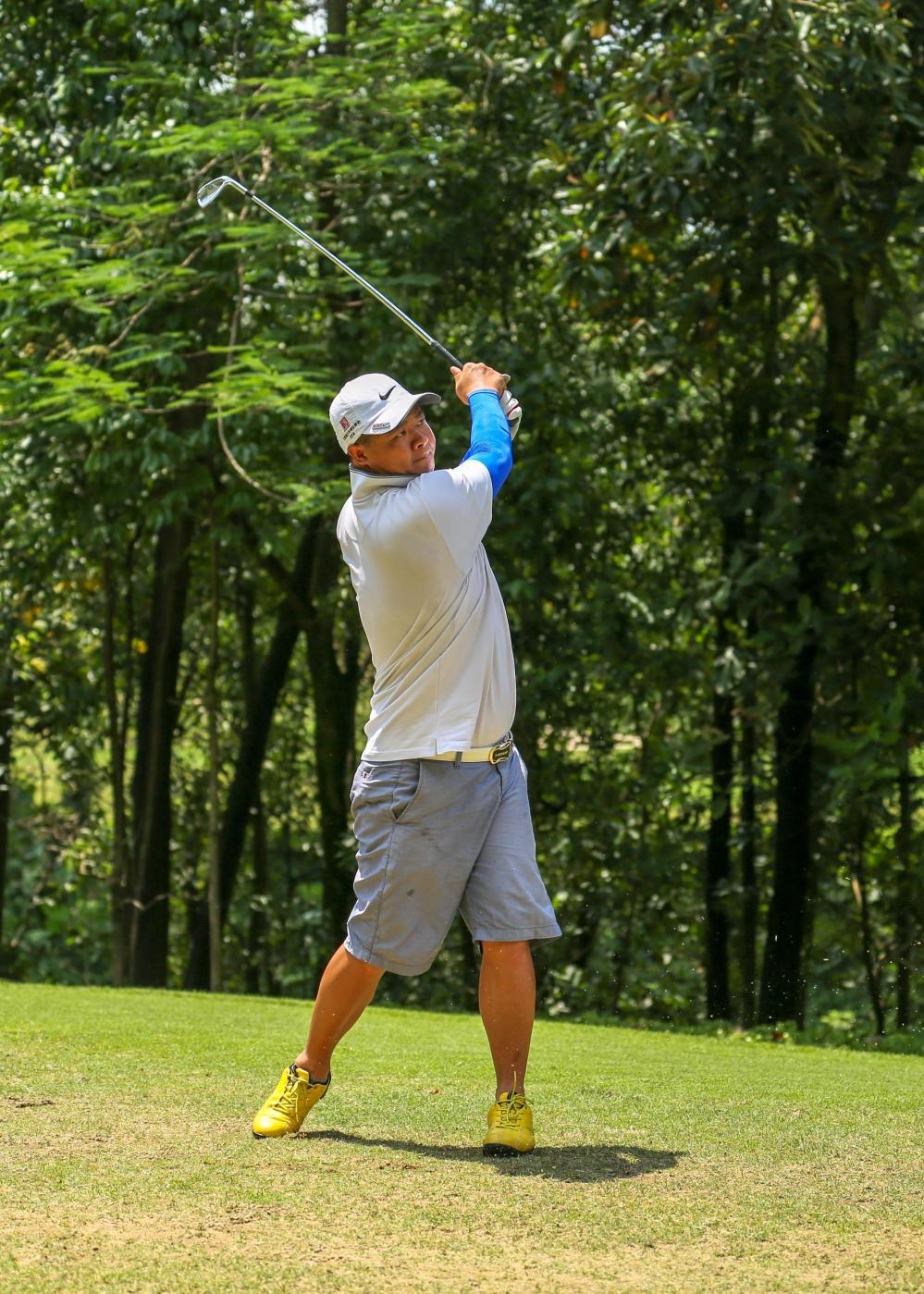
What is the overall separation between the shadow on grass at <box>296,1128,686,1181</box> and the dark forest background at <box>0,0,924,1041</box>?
16.7ft

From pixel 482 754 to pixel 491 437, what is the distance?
31.5 inches

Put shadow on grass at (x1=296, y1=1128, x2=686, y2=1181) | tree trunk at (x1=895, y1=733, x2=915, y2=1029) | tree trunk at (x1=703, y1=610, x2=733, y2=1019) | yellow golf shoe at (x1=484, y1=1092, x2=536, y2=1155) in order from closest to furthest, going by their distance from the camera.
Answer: shadow on grass at (x1=296, y1=1128, x2=686, y2=1181) → yellow golf shoe at (x1=484, y1=1092, x2=536, y2=1155) → tree trunk at (x1=895, y1=733, x2=915, y2=1029) → tree trunk at (x1=703, y1=610, x2=733, y2=1019)

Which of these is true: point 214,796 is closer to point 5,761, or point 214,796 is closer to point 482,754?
point 5,761

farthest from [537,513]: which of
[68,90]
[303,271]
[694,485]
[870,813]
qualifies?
[68,90]

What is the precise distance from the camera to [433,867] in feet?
13.0

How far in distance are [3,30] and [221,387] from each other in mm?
5015

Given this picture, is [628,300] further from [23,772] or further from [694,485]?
[23,772]

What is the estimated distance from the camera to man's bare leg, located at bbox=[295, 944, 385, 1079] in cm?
408

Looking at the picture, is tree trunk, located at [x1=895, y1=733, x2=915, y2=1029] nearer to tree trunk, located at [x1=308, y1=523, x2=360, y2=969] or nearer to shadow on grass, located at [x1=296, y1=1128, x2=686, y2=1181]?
tree trunk, located at [x1=308, y1=523, x2=360, y2=969]

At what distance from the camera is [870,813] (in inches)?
392

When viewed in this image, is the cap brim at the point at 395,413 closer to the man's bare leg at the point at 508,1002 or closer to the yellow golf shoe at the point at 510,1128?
the man's bare leg at the point at 508,1002

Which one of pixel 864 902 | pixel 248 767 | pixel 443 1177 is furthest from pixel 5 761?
pixel 443 1177

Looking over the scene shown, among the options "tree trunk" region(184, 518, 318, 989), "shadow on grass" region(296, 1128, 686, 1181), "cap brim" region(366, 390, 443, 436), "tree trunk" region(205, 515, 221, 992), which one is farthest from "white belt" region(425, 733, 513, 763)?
"tree trunk" region(184, 518, 318, 989)

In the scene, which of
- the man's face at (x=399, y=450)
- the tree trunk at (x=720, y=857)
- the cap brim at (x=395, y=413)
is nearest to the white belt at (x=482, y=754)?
the man's face at (x=399, y=450)
